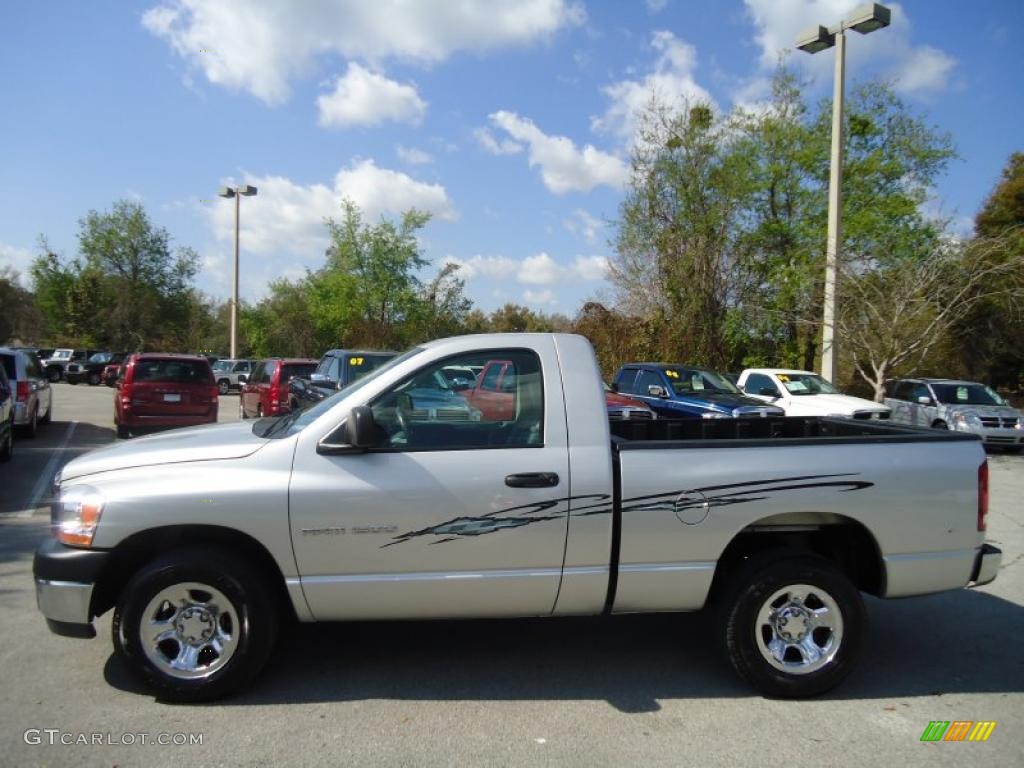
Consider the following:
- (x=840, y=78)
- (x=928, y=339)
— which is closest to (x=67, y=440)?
(x=840, y=78)

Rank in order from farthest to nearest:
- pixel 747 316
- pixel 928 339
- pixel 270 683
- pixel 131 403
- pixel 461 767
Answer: pixel 747 316
pixel 928 339
pixel 131 403
pixel 270 683
pixel 461 767

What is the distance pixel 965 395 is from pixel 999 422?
112 centimetres

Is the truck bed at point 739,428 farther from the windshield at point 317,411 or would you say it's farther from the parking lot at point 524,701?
the windshield at point 317,411

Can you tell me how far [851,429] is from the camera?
5.34m

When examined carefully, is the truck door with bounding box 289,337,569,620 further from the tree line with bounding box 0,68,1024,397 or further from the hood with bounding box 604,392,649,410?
the tree line with bounding box 0,68,1024,397

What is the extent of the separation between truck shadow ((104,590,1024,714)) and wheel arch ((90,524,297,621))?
56 centimetres

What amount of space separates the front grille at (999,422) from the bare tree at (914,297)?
2113 millimetres

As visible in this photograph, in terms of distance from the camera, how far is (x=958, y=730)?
377 centimetres

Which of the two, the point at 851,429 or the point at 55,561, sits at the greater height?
the point at 851,429

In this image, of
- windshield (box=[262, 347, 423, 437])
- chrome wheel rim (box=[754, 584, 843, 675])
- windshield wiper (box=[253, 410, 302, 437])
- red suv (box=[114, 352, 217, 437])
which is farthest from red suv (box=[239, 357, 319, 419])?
chrome wheel rim (box=[754, 584, 843, 675])

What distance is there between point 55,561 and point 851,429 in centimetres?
502

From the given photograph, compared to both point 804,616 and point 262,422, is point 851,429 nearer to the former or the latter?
point 804,616

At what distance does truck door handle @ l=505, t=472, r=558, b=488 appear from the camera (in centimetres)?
384

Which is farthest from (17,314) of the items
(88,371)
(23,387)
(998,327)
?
(998,327)
